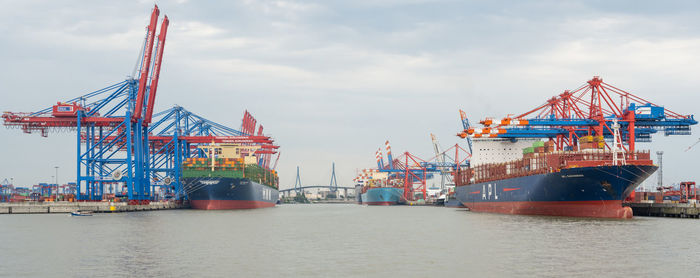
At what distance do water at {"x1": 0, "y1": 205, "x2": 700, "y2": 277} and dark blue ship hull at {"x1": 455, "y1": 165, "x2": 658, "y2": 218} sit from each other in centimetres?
646

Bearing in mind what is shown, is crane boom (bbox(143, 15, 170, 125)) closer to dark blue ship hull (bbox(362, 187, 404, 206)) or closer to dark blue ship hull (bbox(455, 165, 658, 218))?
dark blue ship hull (bbox(455, 165, 658, 218))

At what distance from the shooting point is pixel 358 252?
31.4 metres

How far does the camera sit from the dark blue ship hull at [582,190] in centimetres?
5106

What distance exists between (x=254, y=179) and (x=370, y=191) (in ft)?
219

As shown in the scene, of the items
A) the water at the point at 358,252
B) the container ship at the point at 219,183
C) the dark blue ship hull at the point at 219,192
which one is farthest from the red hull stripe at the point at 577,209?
the container ship at the point at 219,183

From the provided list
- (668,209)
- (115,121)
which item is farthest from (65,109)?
(668,209)

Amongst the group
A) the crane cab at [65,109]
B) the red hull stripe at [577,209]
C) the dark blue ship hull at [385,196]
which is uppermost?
the crane cab at [65,109]

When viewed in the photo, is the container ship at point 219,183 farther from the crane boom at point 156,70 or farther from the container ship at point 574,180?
the container ship at point 574,180

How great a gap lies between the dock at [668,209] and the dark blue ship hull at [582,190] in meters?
6.04

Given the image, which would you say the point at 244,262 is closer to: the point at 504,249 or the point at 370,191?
the point at 504,249

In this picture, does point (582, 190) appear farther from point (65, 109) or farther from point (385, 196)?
point (385, 196)

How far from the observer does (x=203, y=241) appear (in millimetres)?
36562

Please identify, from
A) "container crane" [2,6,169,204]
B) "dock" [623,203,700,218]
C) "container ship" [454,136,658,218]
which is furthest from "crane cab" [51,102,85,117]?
"dock" [623,203,700,218]

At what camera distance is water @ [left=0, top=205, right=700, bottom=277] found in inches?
986
